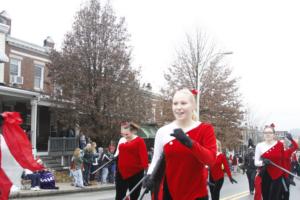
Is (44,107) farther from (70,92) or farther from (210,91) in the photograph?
(210,91)

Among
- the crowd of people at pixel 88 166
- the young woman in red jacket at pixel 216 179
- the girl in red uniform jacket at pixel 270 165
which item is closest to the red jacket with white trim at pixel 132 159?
the girl in red uniform jacket at pixel 270 165

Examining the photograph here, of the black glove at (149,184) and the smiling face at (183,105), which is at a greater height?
the smiling face at (183,105)

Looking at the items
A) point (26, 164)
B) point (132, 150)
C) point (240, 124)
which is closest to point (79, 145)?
point (240, 124)

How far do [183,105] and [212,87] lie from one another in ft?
110

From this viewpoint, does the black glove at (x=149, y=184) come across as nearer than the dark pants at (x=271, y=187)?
Yes

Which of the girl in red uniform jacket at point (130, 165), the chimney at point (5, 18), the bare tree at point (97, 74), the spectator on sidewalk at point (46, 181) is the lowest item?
the spectator on sidewalk at point (46, 181)

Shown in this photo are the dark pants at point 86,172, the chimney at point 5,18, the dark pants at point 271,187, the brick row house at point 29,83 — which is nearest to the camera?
the dark pants at point 271,187

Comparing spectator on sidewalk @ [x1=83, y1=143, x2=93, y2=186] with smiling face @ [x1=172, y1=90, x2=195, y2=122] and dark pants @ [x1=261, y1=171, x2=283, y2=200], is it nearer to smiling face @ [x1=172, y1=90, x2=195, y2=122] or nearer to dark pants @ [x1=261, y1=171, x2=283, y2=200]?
dark pants @ [x1=261, y1=171, x2=283, y2=200]

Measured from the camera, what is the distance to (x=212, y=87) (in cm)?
3831

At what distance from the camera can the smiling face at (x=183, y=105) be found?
16.7 ft

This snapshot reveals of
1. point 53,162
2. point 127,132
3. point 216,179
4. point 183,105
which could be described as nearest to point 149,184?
point 183,105

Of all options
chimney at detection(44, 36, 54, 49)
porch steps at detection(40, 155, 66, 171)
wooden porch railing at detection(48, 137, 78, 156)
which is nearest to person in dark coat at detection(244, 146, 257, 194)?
porch steps at detection(40, 155, 66, 171)

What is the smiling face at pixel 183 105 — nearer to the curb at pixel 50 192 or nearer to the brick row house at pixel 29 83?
the curb at pixel 50 192

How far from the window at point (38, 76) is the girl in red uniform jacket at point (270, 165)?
25.3m
